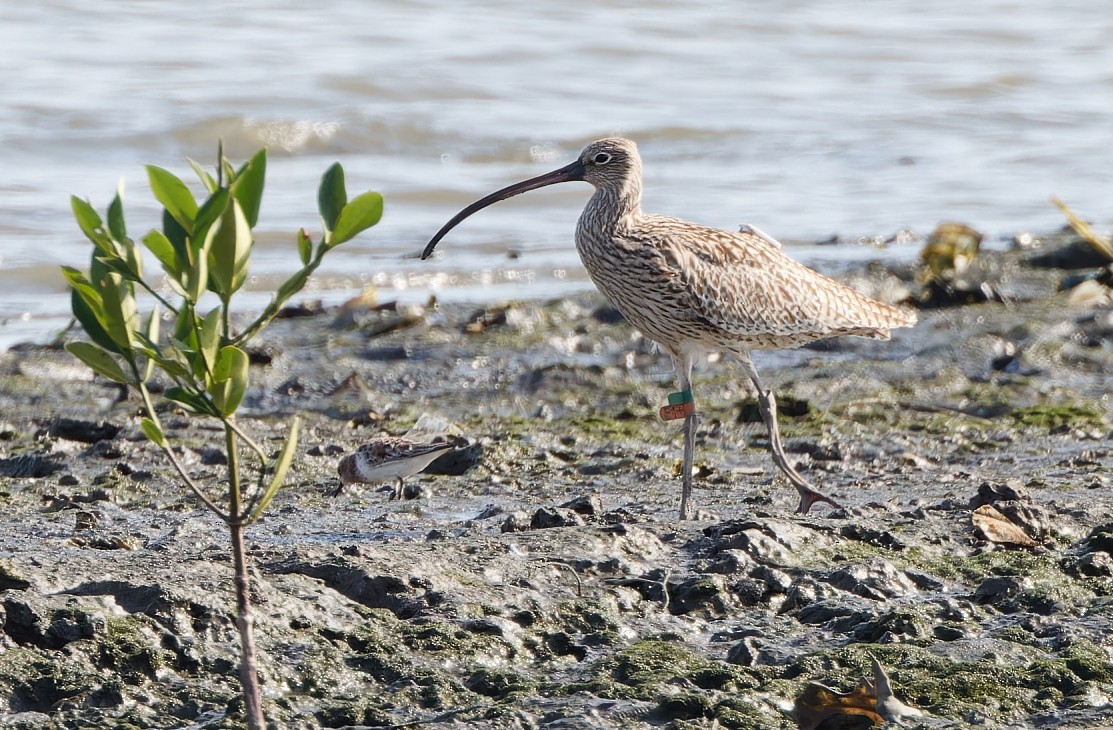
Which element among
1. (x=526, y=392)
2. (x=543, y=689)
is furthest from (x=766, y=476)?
(x=543, y=689)

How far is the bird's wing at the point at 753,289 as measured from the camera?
610cm

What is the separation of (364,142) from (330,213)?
13.5m

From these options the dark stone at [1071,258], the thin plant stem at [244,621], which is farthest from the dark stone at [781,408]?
the thin plant stem at [244,621]

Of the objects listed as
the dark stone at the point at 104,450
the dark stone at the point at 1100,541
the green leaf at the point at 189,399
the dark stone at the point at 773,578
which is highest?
the green leaf at the point at 189,399

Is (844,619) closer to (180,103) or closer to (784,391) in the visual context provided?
(784,391)

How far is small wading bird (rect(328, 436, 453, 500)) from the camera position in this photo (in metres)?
5.62

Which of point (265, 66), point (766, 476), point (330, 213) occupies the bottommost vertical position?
point (766, 476)

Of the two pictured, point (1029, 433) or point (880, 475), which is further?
point (1029, 433)

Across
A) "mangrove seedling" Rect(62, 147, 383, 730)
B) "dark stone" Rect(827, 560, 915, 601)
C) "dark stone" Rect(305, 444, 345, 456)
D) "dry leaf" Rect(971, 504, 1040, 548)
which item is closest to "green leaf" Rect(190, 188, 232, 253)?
"mangrove seedling" Rect(62, 147, 383, 730)

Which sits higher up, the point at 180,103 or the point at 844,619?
the point at 180,103

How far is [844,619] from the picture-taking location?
407 cm

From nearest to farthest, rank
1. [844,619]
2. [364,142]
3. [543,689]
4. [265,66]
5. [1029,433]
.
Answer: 1. [543,689]
2. [844,619]
3. [1029,433]
4. [364,142]
5. [265,66]

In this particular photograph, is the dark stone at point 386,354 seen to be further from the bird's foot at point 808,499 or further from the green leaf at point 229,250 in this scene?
the green leaf at point 229,250

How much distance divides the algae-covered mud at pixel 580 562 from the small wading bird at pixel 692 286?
0.49m
